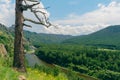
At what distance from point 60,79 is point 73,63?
178 m

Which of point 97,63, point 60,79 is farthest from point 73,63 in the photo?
point 60,79

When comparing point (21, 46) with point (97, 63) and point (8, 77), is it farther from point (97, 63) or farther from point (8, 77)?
point (97, 63)

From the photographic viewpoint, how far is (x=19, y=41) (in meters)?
18.2

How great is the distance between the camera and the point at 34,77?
16453 mm

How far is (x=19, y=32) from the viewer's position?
18.2m

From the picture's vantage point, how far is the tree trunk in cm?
1789

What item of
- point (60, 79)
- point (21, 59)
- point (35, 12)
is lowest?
point (60, 79)

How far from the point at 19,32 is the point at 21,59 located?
1615 millimetres

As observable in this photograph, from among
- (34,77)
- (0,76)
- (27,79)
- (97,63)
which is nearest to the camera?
(0,76)

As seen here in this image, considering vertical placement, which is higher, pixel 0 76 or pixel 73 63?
pixel 0 76

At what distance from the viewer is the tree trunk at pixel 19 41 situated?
17891mm

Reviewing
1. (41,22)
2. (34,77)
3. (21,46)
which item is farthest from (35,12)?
(34,77)

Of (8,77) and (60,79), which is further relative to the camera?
(60,79)

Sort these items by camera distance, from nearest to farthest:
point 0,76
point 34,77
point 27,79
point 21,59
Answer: point 0,76 < point 27,79 < point 34,77 < point 21,59
